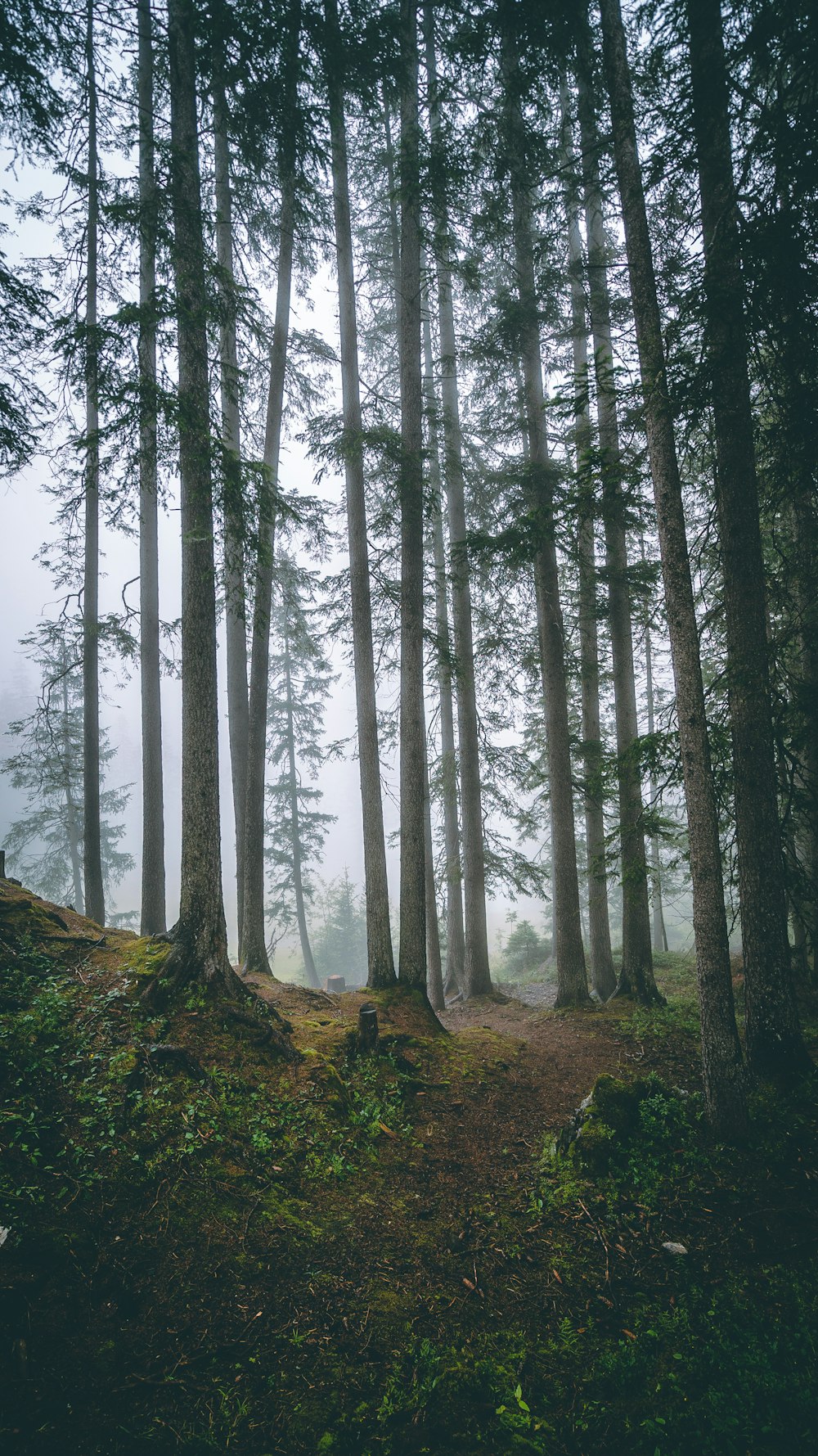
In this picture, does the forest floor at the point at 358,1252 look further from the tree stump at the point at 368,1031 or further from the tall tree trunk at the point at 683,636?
the tall tree trunk at the point at 683,636

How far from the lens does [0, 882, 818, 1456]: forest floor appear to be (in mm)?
3088

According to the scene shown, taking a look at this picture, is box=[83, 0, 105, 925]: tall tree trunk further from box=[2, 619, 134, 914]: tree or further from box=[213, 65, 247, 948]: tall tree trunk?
box=[213, 65, 247, 948]: tall tree trunk

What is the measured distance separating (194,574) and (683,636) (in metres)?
5.75

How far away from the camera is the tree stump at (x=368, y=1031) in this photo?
7285 mm

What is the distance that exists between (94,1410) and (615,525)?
1225 centimetres

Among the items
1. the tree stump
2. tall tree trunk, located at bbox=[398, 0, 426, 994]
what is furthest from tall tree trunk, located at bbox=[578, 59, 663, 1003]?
the tree stump

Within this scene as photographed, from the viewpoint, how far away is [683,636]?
5836 millimetres

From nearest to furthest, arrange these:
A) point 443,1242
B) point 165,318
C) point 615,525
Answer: point 443,1242
point 165,318
point 615,525

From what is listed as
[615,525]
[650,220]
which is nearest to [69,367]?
[650,220]

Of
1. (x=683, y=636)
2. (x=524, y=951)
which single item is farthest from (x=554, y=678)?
(x=524, y=951)

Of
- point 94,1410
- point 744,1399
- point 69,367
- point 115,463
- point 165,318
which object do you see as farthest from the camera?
point 69,367

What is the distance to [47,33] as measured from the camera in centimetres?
692

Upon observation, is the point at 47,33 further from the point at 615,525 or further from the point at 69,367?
the point at 615,525

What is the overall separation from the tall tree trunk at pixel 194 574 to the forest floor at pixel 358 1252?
1.98 feet
